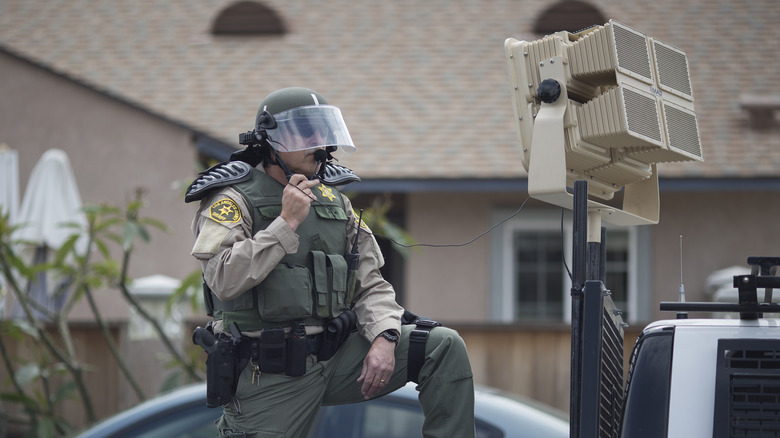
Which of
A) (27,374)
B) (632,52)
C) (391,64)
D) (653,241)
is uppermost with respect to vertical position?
(391,64)

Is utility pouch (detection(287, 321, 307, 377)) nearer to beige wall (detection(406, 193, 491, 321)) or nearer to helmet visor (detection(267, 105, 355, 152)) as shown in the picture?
helmet visor (detection(267, 105, 355, 152))

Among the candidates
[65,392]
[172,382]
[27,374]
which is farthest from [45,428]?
[172,382]

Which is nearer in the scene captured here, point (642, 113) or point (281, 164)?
point (642, 113)

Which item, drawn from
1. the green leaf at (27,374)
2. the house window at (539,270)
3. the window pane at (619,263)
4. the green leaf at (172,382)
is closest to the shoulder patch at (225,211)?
the green leaf at (172,382)

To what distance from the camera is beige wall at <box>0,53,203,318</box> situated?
31.6ft

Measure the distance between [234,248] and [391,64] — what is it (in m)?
8.40

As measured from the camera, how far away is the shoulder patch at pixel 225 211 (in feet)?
9.61

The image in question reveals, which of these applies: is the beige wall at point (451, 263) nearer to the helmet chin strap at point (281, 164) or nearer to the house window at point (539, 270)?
the house window at point (539, 270)

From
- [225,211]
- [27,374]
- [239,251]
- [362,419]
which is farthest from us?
[27,374]

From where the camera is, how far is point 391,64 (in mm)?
11031

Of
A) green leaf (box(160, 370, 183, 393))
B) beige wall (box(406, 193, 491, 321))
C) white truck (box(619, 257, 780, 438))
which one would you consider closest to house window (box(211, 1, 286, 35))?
beige wall (box(406, 193, 491, 321))

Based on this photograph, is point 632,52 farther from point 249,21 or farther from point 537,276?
point 249,21

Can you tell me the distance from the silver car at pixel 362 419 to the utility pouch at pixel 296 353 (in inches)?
59.0

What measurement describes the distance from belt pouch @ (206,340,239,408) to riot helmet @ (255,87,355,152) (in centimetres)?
64
